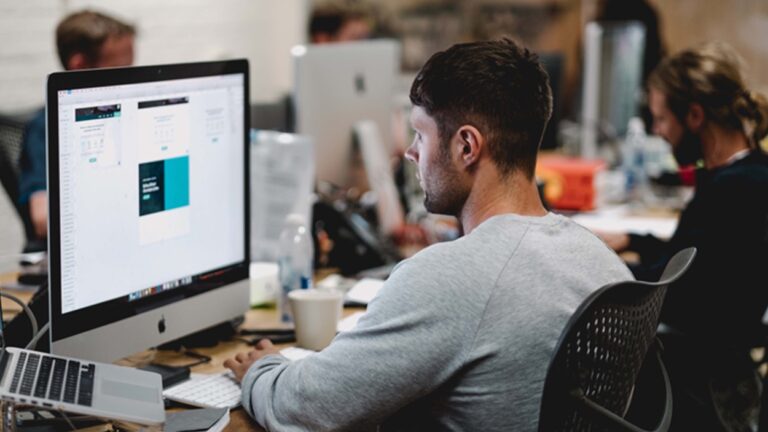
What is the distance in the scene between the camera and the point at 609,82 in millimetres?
4477

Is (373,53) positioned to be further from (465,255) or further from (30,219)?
(465,255)

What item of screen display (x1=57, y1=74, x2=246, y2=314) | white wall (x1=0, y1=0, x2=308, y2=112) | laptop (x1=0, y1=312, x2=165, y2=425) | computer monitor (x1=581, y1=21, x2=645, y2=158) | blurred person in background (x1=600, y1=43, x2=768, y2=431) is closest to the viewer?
laptop (x1=0, y1=312, x2=165, y2=425)

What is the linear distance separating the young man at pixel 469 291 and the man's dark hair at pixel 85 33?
1727mm

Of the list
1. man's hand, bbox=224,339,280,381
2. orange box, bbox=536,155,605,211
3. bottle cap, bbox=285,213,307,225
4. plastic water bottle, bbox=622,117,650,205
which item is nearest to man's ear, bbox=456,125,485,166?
man's hand, bbox=224,339,280,381

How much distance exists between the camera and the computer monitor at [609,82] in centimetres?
432

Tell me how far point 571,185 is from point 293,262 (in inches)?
64.0

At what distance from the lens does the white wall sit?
410 cm

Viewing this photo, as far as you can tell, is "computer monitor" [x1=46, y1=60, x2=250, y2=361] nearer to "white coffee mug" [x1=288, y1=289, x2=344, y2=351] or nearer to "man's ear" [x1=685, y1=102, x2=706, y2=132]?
"white coffee mug" [x1=288, y1=289, x2=344, y2=351]

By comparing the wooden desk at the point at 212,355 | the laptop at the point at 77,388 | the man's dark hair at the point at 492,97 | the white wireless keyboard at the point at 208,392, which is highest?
the man's dark hair at the point at 492,97

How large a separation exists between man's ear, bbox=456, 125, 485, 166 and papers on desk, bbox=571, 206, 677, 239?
1691mm

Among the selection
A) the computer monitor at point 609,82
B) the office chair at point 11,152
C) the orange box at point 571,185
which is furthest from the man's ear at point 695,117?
the office chair at point 11,152

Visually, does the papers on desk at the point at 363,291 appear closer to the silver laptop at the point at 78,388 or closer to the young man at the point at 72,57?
the silver laptop at the point at 78,388

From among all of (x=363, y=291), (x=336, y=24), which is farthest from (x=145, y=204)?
(x=336, y=24)

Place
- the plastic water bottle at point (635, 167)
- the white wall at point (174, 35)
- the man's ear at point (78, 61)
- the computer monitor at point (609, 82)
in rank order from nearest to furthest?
the man's ear at point (78, 61), the plastic water bottle at point (635, 167), the white wall at point (174, 35), the computer monitor at point (609, 82)
